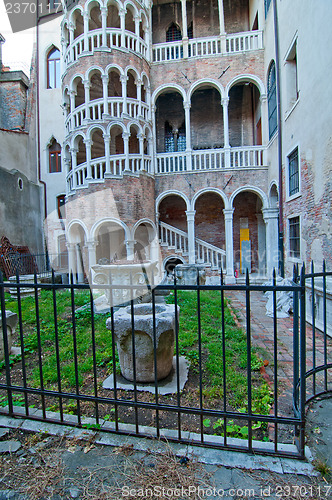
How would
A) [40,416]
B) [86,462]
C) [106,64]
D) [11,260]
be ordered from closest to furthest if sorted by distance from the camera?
[86,462] → [40,416] → [106,64] → [11,260]

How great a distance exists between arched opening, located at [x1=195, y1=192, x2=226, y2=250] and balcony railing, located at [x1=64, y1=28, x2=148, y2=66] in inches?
295

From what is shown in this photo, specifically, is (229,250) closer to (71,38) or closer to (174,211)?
(174,211)

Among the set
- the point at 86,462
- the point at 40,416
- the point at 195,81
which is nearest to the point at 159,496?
the point at 86,462

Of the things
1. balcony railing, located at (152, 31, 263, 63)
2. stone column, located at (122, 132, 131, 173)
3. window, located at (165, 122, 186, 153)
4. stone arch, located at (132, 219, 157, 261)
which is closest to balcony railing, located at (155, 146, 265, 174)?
stone column, located at (122, 132, 131, 173)

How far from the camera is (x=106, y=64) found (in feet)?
37.7

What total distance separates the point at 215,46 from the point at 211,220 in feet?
26.8

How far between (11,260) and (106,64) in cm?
951

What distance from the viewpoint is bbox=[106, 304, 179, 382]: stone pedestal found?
3.36 metres

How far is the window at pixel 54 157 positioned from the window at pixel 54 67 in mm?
3491

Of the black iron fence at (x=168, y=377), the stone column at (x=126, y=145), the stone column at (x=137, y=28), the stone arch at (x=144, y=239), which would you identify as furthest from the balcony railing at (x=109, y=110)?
the black iron fence at (x=168, y=377)

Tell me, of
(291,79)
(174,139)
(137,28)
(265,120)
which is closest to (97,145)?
(174,139)

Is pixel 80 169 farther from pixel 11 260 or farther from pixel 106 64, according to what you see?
pixel 11 260

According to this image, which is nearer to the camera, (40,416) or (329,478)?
(329,478)

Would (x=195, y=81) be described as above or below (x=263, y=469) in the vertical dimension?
above
